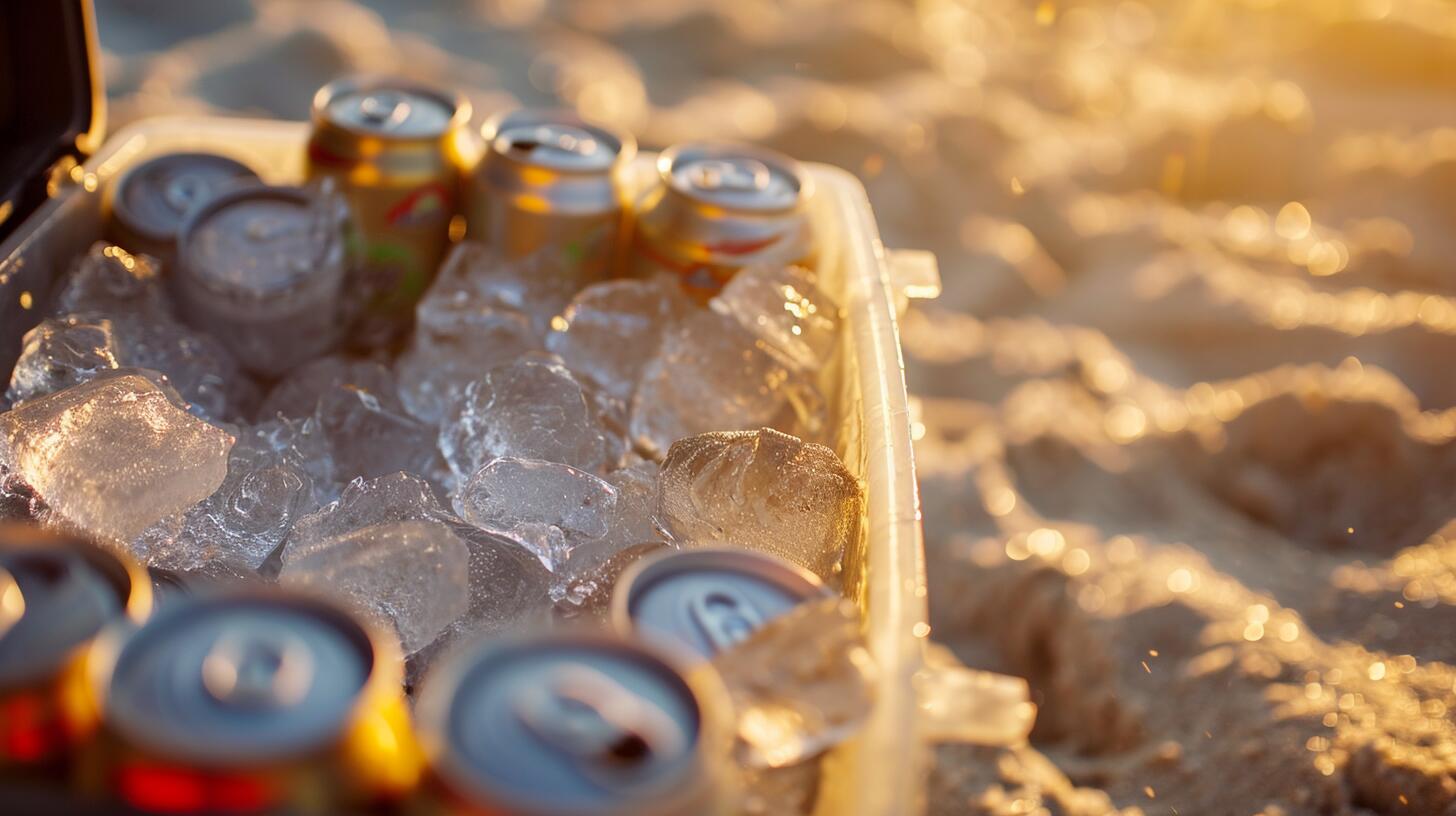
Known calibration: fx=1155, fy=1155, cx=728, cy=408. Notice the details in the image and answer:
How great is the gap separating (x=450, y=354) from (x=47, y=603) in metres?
0.88

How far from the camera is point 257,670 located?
65cm

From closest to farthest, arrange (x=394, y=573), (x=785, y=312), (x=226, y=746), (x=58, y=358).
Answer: (x=226, y=746) < (x=394, y=573) < (x=58, y=358) < (x=785, y=312)

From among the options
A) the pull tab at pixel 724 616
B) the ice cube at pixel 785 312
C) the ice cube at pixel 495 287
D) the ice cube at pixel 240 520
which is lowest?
the ice cube at pixel 240 520

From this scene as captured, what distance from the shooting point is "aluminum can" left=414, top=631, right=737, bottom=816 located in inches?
24.5

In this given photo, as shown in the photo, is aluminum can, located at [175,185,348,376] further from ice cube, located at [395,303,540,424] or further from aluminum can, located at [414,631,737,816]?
aluminum can, located at [414,631,737,816]

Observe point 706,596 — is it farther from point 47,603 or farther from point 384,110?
point 384,110

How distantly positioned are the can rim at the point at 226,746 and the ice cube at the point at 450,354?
0.83m

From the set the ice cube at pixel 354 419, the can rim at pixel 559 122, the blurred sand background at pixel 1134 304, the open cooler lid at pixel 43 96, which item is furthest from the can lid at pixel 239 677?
the blurred sand background at pixel 1134 304

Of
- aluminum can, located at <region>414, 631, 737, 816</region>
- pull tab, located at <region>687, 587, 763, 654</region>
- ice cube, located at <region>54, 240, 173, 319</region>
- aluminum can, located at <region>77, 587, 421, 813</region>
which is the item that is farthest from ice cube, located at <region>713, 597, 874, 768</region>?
ice cube, located at <region>54, 240, 173, 319</region>

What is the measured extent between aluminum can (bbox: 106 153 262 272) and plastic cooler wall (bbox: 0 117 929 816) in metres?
0.04

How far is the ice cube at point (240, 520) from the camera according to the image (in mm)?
1182

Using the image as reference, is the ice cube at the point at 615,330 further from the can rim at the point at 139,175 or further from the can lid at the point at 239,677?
the can lid at the point at 239,677

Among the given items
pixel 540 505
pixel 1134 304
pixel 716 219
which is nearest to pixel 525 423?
pixel 540 505

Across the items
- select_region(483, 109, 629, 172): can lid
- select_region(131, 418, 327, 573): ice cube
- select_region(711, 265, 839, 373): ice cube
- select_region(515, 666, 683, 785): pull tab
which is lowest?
select_region(131, 418, 327, 573): ice cube
